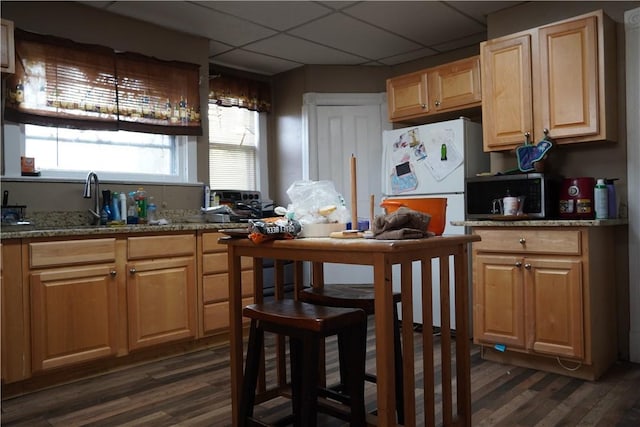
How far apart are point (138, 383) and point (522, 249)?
7.42 ft

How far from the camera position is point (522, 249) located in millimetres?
2814

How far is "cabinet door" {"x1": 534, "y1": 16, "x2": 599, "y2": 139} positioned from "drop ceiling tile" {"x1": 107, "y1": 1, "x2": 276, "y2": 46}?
78.7 inches

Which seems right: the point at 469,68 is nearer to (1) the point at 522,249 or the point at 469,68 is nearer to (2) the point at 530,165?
(2) the point at 530,165

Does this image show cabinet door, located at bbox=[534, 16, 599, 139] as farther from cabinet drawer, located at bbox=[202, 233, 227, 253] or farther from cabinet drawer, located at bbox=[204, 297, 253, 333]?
cabinet drawer, located at bbox=[204, 297, 253, 333]

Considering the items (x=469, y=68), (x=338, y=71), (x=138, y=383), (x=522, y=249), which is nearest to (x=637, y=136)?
(x=522, y=249)

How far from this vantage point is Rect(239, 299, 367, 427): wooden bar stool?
5.21ft

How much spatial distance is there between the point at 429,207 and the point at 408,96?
2329 millimetres

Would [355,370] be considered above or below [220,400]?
above

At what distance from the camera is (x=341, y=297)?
81.4 inches

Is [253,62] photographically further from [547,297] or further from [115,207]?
[547,297]

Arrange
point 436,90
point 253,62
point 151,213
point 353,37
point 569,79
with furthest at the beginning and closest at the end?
point 253,62, point 353,37, point 436,90, point 151,213, point 569,79

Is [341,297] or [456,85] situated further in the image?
[456,85]

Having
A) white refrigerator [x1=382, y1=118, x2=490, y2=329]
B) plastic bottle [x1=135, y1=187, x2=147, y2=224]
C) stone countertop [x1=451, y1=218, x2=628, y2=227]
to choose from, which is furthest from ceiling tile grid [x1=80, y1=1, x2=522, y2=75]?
stone countertop [x1=451, y1=218, x2=628, y2=227]

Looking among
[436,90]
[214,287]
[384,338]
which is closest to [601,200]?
[436,90]
